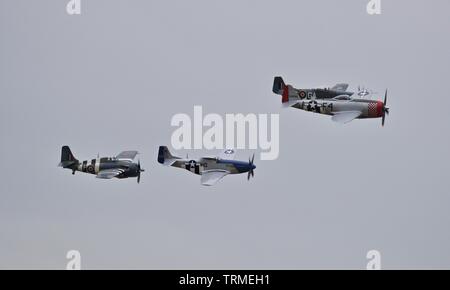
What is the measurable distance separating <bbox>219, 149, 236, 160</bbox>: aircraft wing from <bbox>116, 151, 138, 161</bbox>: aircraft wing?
6187 mm

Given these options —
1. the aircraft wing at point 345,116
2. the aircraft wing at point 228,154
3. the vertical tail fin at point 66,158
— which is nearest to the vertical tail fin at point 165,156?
the aircraft wing at point 228,154

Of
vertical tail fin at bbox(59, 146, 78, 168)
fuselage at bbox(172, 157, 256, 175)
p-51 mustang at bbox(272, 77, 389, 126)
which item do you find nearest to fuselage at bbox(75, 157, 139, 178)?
vertical tail fin at bbox(59, 146, 78, 168)

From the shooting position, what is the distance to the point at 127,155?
91000mm

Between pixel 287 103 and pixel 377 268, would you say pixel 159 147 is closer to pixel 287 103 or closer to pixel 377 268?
pixel 287 103

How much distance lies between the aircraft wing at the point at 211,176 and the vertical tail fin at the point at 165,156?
10.3 ft

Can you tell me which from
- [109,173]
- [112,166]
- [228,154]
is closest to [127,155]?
[112,166]

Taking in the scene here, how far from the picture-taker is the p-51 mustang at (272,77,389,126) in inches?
3526

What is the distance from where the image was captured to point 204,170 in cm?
9025

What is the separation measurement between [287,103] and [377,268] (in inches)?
562

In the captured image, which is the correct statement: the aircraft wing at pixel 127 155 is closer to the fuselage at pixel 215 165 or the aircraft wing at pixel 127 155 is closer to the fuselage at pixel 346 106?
the fuselage at pixel 215 165

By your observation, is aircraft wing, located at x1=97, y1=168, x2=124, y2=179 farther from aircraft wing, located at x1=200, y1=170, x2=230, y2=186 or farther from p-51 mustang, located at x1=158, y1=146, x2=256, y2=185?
aircraft wing, located at x1=200, y1=170, x2=230, y2=186

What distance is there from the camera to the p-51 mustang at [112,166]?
293 feet
